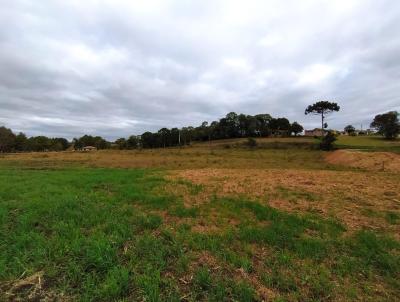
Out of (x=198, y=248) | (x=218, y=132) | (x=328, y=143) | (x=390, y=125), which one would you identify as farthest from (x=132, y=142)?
(x=198, y=248)

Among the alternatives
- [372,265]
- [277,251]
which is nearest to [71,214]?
[277,251]

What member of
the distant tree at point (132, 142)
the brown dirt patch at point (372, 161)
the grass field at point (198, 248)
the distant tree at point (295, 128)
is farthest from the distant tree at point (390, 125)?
the distant tree at point (132, 142)

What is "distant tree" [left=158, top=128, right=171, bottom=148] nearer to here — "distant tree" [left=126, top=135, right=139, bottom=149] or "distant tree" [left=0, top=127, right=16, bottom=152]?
"distant tree" [left=126, top=135, right=139, bottom=149]

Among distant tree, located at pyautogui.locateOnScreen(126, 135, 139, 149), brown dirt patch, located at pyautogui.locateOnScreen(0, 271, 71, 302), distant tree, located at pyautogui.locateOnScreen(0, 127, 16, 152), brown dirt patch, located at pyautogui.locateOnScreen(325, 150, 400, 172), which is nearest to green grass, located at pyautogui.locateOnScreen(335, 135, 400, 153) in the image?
brown dirt patch, located at pyautogui.locateOnScreen(325, 150, 400, 172)

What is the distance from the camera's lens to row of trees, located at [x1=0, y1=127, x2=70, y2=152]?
84.6 m

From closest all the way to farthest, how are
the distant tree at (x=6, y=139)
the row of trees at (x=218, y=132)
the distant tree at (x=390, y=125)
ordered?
the distant tree at (x=390, y=125) < the distant tree at (x=6, y=139) < the row of trees at (x=218, y=132)

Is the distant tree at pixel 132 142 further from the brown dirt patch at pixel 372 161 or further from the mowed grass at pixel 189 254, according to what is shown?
the mowed grass at pixel 189 254

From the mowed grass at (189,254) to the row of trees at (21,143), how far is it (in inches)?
3798

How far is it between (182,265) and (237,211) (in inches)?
116

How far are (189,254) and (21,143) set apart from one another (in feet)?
383

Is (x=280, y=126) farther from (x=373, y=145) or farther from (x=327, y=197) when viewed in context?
(x=327, y=197)

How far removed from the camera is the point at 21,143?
9969 centimetres

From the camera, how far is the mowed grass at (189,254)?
3.57m

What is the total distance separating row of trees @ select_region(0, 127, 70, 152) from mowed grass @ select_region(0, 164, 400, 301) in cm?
9647
